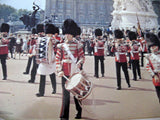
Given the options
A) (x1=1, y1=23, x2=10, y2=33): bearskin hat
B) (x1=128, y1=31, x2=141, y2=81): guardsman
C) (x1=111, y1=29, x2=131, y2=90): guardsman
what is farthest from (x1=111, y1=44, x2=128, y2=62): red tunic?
(x1=1, y1=23, x2=10, y2=33): bearskin hat

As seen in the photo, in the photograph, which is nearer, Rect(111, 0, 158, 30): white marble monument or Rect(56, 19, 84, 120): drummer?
Rect(56, 19, 84, 120): drummer

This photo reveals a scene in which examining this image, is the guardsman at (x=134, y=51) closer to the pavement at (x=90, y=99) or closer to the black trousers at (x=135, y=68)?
the black trousers at (x=135, y=68)

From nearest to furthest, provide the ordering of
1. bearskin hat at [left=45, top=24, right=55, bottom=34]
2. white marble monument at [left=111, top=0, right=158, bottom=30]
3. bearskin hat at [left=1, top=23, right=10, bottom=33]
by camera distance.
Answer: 1. bearskin hat at [left=45, top=24, right=55, bottom=34]
2. bearskin hat at [left=1, top=23, right=10, bottom=33]
3. white marble monument at [left=111, top=0, right=158, bottom=30]

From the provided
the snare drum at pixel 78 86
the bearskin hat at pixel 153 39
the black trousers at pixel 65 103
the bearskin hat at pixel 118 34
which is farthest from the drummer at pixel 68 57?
the bearskin hat at pixel 153 39

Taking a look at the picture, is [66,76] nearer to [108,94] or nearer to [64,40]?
[64,40]

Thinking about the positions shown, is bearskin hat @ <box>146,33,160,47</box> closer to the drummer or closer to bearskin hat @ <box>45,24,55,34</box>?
the drummer

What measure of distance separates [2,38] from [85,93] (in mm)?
2040

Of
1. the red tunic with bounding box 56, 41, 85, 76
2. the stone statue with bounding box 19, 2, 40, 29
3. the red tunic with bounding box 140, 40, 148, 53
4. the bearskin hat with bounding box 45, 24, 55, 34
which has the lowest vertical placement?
the red tunic with bounding box 56, 41, 85, 76

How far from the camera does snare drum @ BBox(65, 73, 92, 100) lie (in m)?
2.92

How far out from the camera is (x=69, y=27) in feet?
10.6

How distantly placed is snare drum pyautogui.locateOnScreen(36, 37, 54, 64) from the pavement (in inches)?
16.7

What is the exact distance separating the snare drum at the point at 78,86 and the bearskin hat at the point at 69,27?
0.79 metres

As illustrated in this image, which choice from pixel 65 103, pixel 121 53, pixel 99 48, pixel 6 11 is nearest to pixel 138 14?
pixel 121 53

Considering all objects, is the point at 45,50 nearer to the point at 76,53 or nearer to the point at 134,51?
the point at 76,53
